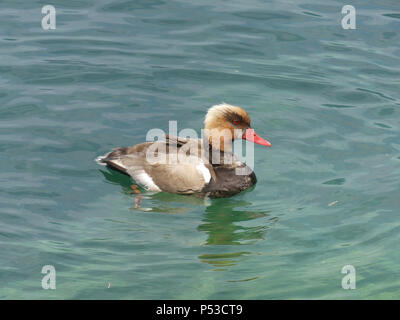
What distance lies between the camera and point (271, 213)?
9.05 m

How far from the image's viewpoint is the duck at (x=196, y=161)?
31.7 feet

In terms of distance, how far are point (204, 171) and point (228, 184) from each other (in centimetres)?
37

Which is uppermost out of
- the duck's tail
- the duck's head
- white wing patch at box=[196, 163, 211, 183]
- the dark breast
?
the duck's head

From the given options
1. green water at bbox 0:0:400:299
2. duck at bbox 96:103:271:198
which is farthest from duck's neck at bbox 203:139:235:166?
green water at bbox 0:0:400:299

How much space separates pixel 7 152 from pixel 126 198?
6.39ft

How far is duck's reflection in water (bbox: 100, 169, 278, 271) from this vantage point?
27.0ft

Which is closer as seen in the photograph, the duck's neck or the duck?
the duck

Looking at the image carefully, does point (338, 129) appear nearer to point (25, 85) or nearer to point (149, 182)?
point (149, 182)

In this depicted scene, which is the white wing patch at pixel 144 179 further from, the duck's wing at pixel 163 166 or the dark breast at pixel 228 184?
the dark breast at pixel 228 184

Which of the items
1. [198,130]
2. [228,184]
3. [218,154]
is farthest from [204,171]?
[198,130]

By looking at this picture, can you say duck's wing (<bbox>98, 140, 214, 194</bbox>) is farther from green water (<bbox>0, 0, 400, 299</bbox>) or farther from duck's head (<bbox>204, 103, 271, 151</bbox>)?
duck's head (<bbox>204, 103, 271, 151</bbox>)

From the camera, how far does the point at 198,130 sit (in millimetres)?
10961

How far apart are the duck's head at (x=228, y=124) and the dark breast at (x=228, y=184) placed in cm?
54

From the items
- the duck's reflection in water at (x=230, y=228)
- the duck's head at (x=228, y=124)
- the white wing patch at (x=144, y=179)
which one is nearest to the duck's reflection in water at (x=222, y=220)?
the duck's reflection in water at (x=230, y=228)
